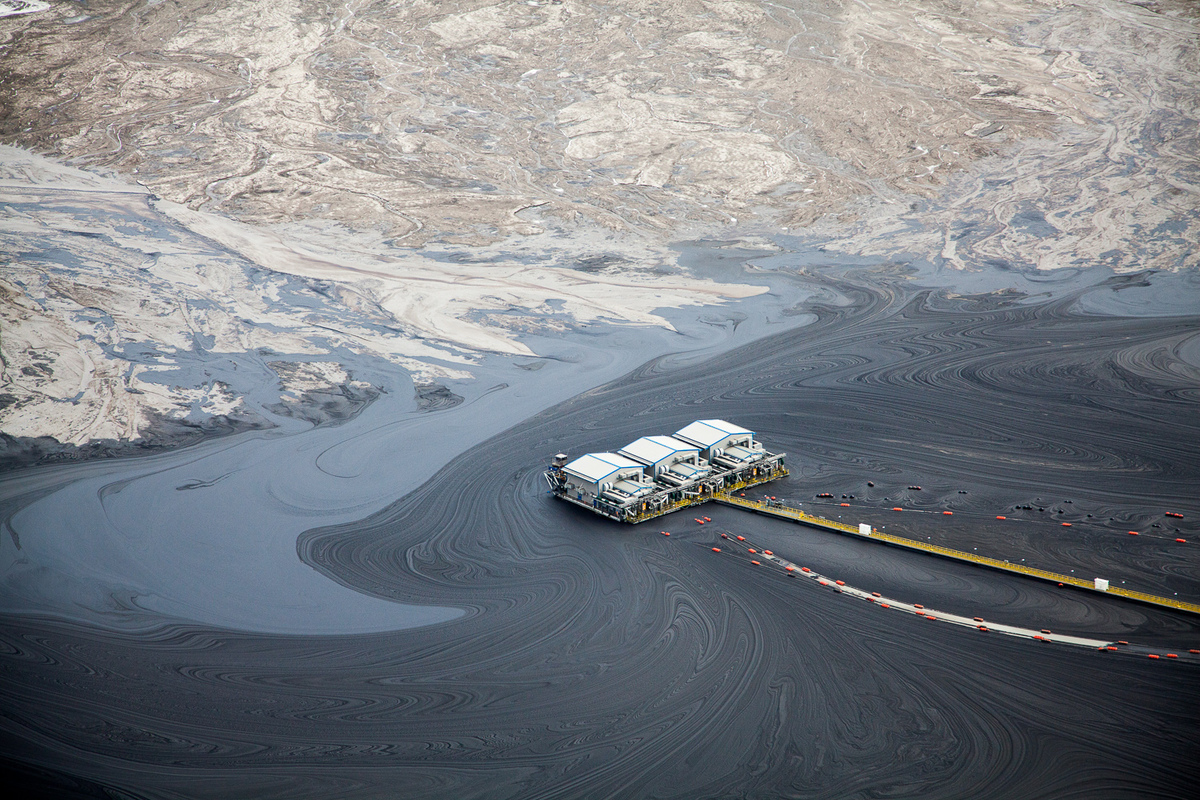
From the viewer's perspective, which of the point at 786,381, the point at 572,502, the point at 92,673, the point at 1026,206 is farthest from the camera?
the point at 1026,206

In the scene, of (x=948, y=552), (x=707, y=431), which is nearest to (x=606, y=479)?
(x=707, y=431)

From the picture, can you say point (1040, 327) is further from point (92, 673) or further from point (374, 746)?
point (92, 673)

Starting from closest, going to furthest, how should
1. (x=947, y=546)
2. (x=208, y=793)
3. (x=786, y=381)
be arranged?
(x=208, y=793) → (x=947, y=546) → (x=786, y=381)

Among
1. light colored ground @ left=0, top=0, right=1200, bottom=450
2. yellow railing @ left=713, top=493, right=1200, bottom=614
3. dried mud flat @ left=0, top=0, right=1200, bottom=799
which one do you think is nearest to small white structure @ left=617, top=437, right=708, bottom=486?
yellow railing @ left=713, top=493, right=1200, bottom=614

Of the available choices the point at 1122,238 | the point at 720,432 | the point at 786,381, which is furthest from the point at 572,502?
the point at 1122,238

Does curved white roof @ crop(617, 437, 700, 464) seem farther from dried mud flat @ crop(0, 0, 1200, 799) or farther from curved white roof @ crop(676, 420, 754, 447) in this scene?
dried mud flat @ crop(0, 0, 1200, 799)

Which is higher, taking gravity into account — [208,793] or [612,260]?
[612,260]

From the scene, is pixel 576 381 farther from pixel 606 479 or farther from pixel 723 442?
pixel 606 479

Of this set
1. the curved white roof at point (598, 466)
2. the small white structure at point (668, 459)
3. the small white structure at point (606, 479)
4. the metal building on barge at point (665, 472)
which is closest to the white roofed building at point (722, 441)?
the metal building on barge at point (665, 472)
